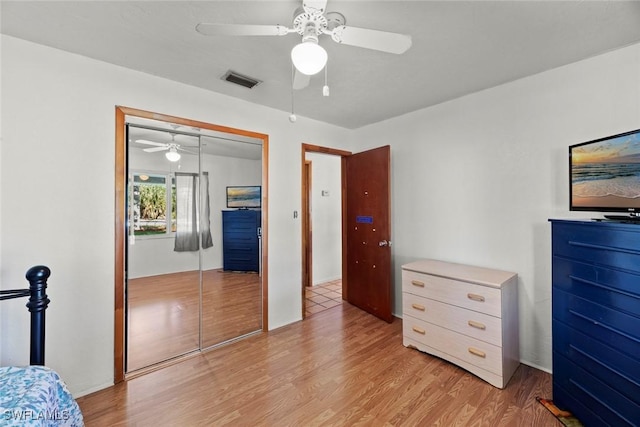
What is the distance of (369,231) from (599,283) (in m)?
2.11

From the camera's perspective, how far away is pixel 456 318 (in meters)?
2.24

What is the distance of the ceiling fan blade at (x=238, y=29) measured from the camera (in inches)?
49.3

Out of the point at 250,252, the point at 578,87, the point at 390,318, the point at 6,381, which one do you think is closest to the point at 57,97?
the point at 6,381

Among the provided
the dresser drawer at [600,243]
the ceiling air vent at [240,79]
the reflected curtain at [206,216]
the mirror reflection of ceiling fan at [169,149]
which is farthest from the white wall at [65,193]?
the dresser drawer at [600,243]

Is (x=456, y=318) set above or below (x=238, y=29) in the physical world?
below

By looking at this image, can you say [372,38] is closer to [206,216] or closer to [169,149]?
[169,149]

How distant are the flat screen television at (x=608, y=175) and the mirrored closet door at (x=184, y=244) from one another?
8.83ft

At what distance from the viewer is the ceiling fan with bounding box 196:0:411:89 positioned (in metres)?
1.23

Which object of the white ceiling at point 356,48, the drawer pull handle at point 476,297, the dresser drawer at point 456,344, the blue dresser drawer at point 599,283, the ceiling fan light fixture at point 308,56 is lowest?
the dresser drawer at point 456,344

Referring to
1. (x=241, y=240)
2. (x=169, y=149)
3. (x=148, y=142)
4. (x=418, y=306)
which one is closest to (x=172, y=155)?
(x=169, y=149)

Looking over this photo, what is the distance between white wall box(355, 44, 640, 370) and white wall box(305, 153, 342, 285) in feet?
6.04

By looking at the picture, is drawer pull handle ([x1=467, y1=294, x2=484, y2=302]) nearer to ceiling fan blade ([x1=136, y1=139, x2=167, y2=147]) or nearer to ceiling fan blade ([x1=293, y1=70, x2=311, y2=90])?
ceiling fan blade ([x1=293, y1=70, x2=311, y2=90])

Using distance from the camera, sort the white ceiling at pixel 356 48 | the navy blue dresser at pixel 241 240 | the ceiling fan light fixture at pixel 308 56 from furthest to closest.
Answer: the navy blue dresser at pixel 241 240 < the white ceiling at pixel 356 48 < the ceiling fan light fixture at pixel 308 56

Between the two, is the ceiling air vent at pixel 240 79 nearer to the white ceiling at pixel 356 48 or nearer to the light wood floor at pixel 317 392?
the white ceiling at pixel 356 48
